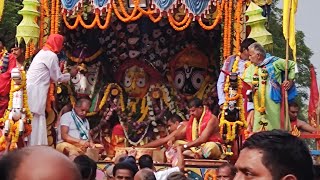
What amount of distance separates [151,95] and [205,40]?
1.37 metres

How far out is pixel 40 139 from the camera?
41.1 feet

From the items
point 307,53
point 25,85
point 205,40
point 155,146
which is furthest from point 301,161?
point 307,53

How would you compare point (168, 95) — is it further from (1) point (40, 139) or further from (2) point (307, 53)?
(2) point (307, 53)

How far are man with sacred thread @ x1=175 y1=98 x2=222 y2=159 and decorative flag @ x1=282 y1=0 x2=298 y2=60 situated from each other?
63.4 inches

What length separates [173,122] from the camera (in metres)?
14.6

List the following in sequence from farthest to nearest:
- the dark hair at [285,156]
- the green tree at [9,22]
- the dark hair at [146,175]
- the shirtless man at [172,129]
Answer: the green tree at [9,22], the shirtless man at [172,129], the dark hair at [146,175], the dark hair at [285,156]

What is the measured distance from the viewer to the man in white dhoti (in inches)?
495

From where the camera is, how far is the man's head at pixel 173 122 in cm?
1423

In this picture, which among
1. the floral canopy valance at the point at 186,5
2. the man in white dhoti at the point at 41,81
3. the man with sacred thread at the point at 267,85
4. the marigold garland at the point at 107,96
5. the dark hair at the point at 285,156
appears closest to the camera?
the dark hair at the point at 285,156

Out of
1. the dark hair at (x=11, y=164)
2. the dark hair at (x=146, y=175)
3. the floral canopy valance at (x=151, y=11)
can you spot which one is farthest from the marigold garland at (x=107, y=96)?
the dark hair at (x=11, y=164)

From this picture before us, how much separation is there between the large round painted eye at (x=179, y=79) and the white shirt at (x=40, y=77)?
124 inches

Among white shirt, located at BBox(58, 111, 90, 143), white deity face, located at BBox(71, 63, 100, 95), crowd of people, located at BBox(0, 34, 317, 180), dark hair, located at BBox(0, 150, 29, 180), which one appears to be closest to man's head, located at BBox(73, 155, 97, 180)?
dark hair, located at BBox(0, 150, 29, 180)

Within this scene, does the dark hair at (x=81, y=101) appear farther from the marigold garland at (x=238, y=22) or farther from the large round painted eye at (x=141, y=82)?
the marigold garland at (x=238, y=22)

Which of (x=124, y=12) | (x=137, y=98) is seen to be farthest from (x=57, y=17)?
(x=137, y=98)
